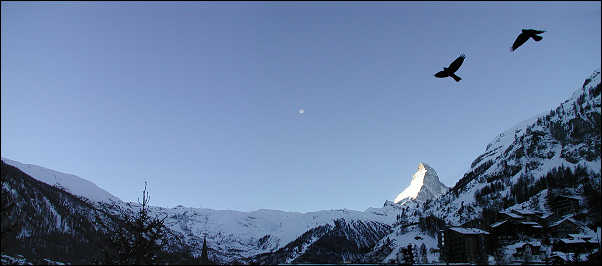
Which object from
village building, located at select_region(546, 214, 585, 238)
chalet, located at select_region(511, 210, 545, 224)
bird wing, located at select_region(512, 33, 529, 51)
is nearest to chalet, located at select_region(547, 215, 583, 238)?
village building, located at select_region(546, 214, 585, 238)

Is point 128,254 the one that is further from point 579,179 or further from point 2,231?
point 579,179

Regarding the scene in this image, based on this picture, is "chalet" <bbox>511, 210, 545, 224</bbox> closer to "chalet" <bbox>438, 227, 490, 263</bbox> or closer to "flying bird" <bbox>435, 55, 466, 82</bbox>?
"chalet" <bbox>438, 227, 490, 263</bbox>

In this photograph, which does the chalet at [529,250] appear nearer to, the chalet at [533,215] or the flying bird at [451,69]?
the chalet at [533,215]

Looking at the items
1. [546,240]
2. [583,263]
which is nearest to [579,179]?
[546,240]

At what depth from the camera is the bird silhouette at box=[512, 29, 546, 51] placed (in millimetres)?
17836

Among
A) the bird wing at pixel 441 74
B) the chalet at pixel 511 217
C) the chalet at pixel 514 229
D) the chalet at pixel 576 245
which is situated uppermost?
the bird wing at pixel 441 74

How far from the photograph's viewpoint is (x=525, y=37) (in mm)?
18641

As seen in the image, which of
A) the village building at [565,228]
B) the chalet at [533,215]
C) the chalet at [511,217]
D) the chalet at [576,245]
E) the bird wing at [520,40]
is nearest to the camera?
the bird wing at [520,40]

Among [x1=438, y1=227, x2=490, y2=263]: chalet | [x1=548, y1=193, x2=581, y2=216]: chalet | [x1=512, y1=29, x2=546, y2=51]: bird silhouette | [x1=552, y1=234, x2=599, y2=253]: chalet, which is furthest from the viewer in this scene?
[x1=548, y1=193, x2=581, y2=216]: chalet

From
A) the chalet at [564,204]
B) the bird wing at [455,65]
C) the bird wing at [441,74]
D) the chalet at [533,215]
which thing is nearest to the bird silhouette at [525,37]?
the bird wing at [455,65]

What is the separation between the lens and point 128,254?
1708 inches

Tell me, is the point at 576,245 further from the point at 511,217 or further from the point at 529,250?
the point at 511,217

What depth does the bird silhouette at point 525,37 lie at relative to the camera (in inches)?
702

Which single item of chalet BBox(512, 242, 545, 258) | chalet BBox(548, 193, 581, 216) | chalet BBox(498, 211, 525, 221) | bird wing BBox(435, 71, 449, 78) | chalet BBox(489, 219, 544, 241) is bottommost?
chalet BBox(512, 242, 545, 258)
